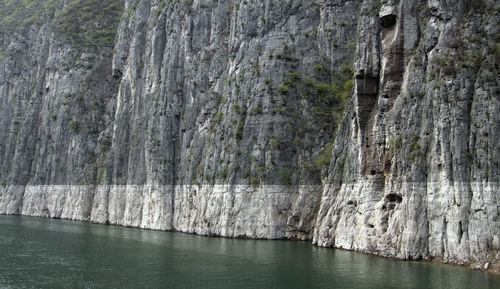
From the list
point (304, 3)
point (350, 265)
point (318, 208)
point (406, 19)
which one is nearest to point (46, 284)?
point (350, 265)

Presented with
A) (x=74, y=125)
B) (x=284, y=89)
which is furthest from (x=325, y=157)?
(x=74, y=125)

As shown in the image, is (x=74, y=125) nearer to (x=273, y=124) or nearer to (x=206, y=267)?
(x=273, y=124)

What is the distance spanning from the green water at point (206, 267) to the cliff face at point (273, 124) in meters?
2.92

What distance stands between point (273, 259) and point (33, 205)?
7200 centimetres

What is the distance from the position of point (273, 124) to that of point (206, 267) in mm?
23611

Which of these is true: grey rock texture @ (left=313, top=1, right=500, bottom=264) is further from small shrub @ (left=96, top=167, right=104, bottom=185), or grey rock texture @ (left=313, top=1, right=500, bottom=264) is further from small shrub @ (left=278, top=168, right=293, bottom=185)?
small shrub @ (left=96, top=167, right=104, bottom=185)

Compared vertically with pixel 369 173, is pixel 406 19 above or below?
above

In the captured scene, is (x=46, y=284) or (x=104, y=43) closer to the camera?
(x=46, y=284)

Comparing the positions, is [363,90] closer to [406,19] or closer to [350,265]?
[406,19]

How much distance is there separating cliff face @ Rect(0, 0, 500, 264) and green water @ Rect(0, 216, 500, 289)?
9.56 feet

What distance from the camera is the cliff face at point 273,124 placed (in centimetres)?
3822

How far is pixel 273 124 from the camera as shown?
60.6 metres

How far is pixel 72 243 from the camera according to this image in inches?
2219

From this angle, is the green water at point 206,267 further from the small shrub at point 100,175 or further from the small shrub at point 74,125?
the small shrub at point 74,125
